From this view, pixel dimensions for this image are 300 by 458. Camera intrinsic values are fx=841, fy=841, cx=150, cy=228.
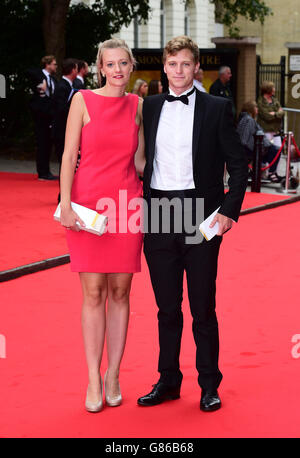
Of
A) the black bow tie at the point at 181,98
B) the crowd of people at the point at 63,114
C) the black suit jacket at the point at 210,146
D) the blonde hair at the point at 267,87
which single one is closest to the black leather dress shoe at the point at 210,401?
the black suit jacket at the point at 210,146

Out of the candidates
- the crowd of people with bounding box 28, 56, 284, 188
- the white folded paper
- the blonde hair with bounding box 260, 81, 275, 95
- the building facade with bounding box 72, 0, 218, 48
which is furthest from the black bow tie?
the building facade with bounding box 72, 0, 218, 48

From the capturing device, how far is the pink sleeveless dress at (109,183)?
14.3 feet

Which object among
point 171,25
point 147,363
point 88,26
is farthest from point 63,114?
point 171,25

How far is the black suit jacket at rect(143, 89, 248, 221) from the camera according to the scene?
438 centimetres

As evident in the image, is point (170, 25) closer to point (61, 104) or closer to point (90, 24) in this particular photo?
point (90, 24)

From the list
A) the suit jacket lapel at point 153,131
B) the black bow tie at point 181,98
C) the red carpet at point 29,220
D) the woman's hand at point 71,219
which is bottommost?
the red carpet at point 29,220

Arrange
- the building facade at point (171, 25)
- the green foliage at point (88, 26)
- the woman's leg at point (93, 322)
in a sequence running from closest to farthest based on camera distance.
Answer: the woman's leg at point (93, 322) < the green foliage at point (88, 26) < the building facade at point (171, 25)

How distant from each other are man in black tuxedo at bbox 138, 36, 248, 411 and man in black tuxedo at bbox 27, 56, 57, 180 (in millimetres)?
10738

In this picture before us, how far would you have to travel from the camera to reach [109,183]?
4387mm

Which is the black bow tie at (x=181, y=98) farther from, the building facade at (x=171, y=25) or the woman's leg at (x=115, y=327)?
the building facade at (x=171, y=25)

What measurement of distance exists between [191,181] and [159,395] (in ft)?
3.95

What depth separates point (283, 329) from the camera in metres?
6.12
